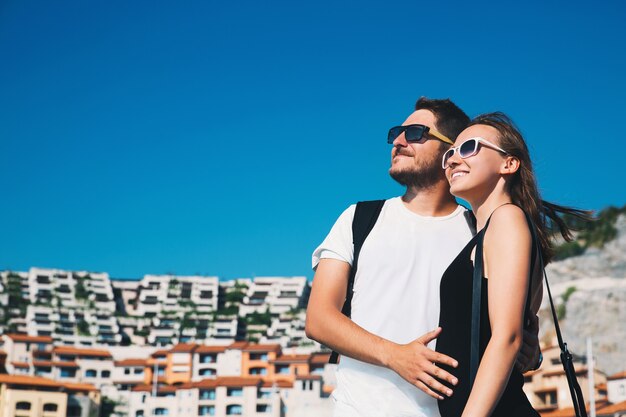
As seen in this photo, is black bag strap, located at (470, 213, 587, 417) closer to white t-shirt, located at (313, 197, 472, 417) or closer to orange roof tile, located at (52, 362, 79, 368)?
white t-shirt, located at (313, 197, 472, 417)

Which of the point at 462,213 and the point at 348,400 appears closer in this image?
the point at 348,400

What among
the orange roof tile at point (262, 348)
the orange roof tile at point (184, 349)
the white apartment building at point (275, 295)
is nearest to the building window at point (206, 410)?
the orange roof tile at point (262, 348)

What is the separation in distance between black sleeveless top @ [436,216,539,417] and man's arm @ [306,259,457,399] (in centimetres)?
3

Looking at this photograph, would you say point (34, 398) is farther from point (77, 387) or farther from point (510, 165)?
point (510, 165)

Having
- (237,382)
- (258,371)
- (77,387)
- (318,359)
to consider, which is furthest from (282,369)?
(77,387)

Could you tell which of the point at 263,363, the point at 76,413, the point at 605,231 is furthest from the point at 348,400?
the point at 605,231

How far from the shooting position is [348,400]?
2895 millimetres

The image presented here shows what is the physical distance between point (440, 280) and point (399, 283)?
18 cm

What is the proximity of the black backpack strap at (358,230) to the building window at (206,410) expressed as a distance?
179 feet

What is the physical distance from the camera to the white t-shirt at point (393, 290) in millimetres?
2805

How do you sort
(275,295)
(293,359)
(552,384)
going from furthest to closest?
1. (275,295)
2. (293,359)
3. (552,384)

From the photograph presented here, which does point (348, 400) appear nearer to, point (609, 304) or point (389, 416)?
point (389, 416)

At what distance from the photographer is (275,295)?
298 feet

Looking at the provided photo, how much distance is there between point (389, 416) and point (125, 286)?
305ft
